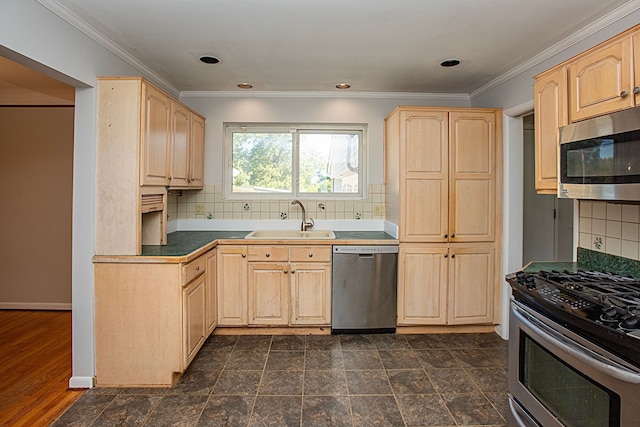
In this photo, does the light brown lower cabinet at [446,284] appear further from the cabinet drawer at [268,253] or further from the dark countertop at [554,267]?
the cabinet drawer at [268,253]

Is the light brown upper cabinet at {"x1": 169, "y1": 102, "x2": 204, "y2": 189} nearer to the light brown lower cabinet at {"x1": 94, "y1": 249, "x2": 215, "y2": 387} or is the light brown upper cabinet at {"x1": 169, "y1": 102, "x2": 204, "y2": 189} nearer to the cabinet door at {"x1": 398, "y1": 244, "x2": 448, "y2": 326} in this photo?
the light brown lower cabinet at {"x1": 94, "y1": 249, "x2": 215, "y2": 387}

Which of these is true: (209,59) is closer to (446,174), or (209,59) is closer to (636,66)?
(446,174)

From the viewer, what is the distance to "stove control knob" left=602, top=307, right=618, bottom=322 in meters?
1.24

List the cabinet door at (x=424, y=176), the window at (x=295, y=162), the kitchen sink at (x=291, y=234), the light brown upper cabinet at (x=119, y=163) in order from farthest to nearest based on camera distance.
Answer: the window at (x=295, y=162)
the kitchen sink at (x=291, y=234)
the cabinet door at (x=424, y=176)
the light brown upper cabinet at (x=119, y=163)

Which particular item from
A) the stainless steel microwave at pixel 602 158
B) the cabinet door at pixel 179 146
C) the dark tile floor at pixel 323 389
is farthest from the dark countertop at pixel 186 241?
the stainless steel microwave at pixel 602 158

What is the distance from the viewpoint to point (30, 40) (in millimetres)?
1832

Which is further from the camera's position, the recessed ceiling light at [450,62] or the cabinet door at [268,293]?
the cabinet door at [268,293]

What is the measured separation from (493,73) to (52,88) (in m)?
4.22

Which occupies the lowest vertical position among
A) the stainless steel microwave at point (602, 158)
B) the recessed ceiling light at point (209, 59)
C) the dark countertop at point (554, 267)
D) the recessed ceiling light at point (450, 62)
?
the dark countertop at point (554, 267)

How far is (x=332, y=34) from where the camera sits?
2.39 metres

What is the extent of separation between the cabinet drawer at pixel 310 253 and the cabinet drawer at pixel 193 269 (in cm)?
78

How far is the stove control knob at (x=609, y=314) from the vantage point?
1.24m

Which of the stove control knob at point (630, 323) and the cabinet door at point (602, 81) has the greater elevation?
the cabinet door at point (602, 81)

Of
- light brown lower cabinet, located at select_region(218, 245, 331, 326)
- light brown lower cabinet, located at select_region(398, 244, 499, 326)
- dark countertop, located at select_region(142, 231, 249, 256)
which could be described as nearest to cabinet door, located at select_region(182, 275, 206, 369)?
dark countertop, located at select_region(142, 231, 249, 256)
